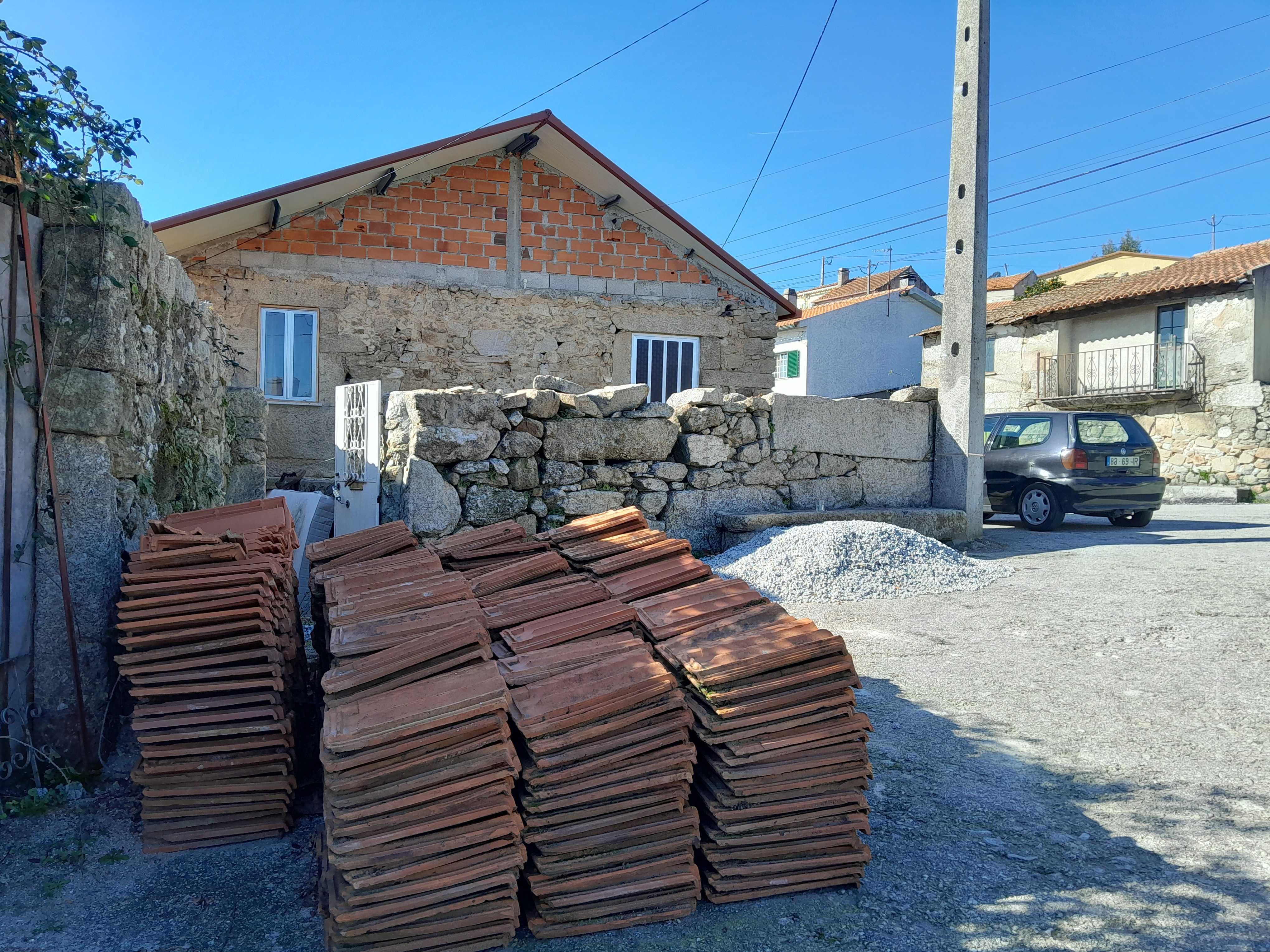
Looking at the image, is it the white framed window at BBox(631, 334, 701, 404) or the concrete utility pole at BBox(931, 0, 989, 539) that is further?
the white framed window at BBox(631, 334, 701, 404)

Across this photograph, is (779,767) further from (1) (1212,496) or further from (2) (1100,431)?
(1) (1212,496)

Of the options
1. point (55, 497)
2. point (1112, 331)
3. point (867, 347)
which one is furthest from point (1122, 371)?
point (55, 497)

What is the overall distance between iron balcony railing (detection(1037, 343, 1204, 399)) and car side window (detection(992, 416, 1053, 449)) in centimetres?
1220

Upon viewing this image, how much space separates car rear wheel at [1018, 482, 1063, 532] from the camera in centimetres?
1077

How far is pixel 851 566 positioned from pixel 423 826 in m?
5.40

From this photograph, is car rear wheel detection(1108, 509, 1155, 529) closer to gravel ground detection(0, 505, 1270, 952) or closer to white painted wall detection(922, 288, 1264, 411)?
white painted wall detection(922, 288, 1264, 411)

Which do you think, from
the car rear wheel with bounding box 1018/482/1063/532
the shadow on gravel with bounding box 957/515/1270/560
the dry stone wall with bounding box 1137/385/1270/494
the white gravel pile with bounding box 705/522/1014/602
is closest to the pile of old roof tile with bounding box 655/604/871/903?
the white gravel pile with bounding box 705/522/1014/602

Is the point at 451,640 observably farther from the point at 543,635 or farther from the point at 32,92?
the point at 32,92

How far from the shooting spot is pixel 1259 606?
20.4ft

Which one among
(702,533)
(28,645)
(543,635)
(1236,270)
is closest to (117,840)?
(28,645)

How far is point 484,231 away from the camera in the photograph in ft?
36.4

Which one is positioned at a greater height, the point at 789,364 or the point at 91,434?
the point at 789,364

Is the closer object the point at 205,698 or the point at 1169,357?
the point at 205,698

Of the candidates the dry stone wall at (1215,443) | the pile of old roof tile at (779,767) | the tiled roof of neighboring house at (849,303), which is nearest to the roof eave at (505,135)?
the pile of old roof tile at (779,767)
